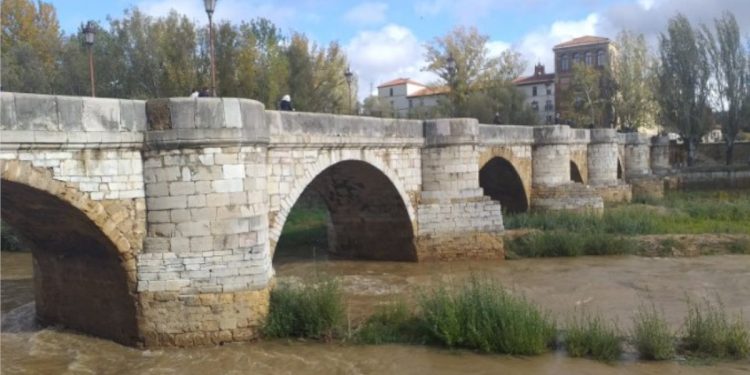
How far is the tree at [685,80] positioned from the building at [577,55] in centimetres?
1879

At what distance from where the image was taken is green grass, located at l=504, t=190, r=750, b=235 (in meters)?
17.6

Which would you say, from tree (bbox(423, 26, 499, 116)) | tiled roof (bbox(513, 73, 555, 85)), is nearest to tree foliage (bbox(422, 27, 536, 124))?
tree (bbox(423, 26, 499, 116))

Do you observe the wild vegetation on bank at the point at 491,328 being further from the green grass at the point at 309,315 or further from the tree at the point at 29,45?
the tree at the point at 29,45

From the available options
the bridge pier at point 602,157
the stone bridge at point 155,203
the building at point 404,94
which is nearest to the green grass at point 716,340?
the stone bridge at point 155,203

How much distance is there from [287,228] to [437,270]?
761 centimetres

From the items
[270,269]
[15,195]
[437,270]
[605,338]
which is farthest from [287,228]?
[605,338]

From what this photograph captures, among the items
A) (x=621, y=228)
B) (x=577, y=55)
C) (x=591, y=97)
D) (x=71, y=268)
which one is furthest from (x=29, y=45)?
(x=577, y=55)

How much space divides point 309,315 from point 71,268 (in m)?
3.74

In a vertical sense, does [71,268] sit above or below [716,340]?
above

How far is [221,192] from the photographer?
31.6 ft

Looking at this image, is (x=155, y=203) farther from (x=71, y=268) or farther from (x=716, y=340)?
(x=716, y=340)

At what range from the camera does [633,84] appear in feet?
137

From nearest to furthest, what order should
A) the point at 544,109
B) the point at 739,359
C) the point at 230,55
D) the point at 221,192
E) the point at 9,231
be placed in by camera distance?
the point at 739,359 → the point at 221,192 → the point at 9,231 → the point at 230,55 → the point at 544,109

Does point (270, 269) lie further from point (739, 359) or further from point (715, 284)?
point (715, 284)
